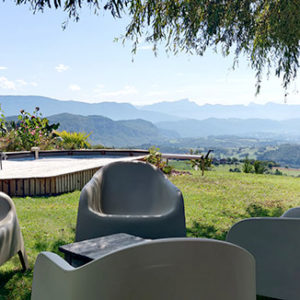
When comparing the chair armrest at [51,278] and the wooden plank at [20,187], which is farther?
the wooden plank at [20,187]

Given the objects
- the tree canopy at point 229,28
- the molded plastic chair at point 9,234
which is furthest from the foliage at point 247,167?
the molded plastic chair at point 9,234

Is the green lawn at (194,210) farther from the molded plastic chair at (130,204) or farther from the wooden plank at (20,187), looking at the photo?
the molded plastic chair at (130,204)

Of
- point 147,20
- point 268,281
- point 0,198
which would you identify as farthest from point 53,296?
point 147,20

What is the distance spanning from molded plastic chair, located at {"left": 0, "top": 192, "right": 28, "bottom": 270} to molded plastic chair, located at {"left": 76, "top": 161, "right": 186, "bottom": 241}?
484 mm

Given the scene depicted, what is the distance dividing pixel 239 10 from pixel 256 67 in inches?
38.8

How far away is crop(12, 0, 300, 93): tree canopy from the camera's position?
4102 mm

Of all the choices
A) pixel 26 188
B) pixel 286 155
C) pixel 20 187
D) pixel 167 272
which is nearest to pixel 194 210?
pixel 26 188

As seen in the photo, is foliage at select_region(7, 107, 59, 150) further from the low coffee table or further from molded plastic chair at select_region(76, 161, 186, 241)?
the low coffee table

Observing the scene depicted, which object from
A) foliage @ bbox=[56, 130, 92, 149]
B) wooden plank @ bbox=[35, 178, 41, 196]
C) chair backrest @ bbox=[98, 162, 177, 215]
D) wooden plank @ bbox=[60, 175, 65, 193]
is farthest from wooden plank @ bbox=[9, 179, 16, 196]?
foliage @ bbox=[56, 130, 92, 149]

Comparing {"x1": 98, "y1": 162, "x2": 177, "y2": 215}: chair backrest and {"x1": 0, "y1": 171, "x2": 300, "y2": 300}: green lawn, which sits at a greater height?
{"x1": 98, "y1": 162, "x2": 177, "y2": 215}: chair backrest

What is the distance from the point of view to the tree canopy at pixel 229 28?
4.10 meters

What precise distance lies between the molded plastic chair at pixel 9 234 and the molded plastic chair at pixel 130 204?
19.1 inches

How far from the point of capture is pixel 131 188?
3.81m

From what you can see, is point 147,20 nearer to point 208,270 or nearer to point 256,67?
point 256,67
